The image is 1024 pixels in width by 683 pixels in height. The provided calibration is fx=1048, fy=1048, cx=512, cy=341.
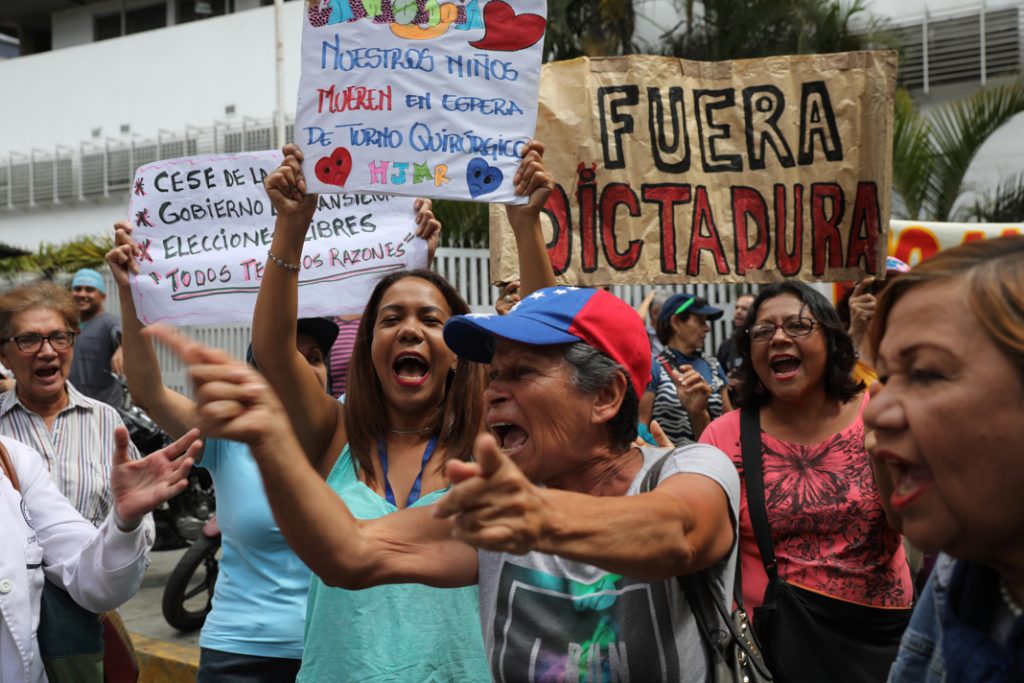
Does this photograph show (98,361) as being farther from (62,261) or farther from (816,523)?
(62,261)

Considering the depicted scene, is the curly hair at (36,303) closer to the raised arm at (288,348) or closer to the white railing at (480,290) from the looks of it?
the raised arm at (288,348)

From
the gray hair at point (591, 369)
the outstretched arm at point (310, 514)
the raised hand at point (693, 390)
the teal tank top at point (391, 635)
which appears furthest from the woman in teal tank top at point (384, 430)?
the raised hand at point (693, 390)

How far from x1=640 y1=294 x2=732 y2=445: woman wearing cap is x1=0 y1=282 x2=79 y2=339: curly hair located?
113 inches

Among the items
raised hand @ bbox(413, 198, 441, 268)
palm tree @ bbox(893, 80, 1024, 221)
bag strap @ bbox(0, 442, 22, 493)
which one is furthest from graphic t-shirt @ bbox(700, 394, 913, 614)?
palm tree @ bbox(893, 80, 1024, 221)

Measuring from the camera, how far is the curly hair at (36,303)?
4.25m

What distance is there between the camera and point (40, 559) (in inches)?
113

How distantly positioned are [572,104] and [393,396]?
6.68 feet

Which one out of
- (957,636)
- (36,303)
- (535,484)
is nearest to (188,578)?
(36,303)

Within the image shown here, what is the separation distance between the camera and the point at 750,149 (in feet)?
15.4

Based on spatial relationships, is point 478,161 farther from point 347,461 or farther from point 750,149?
point 750,149

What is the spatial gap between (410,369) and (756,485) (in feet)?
4.31

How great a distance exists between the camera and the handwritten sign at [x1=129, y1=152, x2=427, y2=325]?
3881 mm

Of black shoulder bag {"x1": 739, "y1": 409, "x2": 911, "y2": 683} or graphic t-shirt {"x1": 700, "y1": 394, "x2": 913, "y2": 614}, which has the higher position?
graphic t-shirt {"x1": 700, "y1": 394, "x2": 913, "y2": 614}

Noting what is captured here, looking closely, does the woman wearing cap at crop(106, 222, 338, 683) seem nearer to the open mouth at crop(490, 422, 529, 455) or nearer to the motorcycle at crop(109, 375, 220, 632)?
the open mouth at crop(490, 422, 529, 455)
